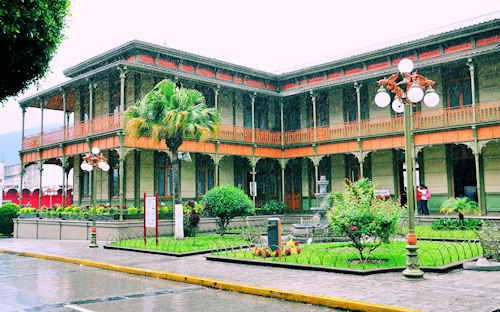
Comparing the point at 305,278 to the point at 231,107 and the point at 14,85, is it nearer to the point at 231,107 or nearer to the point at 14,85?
the point at 14,85

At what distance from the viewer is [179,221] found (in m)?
18.9

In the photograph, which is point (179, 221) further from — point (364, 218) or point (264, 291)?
point (264, 291)

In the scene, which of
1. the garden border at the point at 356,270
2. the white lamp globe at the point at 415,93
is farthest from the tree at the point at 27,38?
the white lamp globe at the point at 415,93

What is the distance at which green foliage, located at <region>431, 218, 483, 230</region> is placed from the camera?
18.4 metres

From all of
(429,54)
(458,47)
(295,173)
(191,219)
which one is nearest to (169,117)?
(191,219)

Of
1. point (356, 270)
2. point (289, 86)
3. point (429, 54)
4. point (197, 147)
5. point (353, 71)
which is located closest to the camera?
point (356, 270)

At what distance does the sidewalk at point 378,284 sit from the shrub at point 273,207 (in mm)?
15352

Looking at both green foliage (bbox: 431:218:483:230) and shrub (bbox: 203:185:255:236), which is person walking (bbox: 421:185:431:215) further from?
shrub (bbox: 203:185:255:236)

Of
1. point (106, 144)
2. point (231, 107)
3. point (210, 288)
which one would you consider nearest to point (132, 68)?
point (106, 144)

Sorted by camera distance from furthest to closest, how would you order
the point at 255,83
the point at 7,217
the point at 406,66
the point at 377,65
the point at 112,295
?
1. the point at 255,83
2. the point at 7,217
3. the point at 377,65
4. the point at 406,66
5. the point at 112,295

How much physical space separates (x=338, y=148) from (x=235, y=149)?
20.6 feet

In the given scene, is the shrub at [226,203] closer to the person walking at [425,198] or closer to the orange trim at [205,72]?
the person walking at [425,198]

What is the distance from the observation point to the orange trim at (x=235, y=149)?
89.8 ft

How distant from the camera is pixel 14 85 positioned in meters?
11.6
